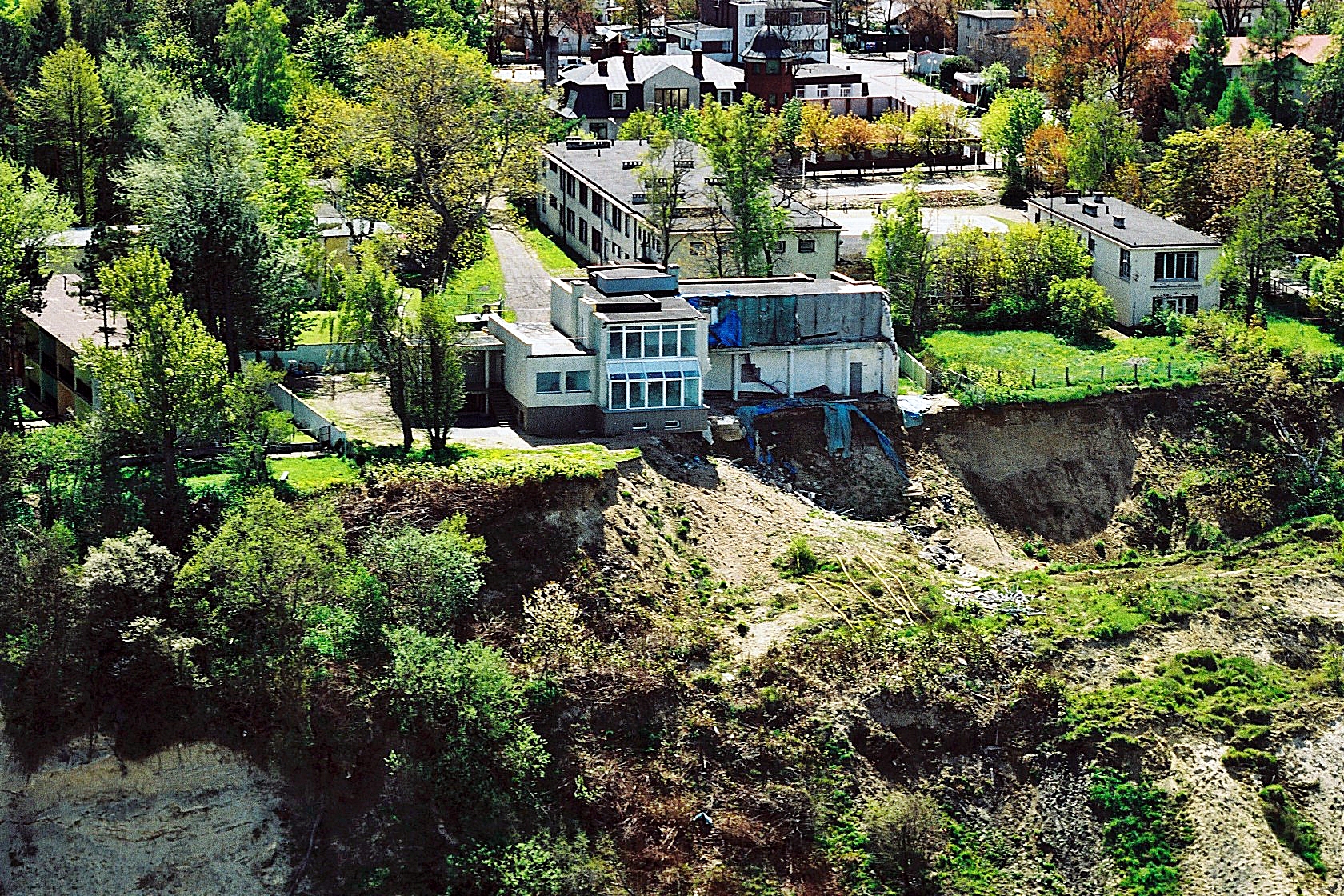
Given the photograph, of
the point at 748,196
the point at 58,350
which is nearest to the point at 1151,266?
the point at 748,196

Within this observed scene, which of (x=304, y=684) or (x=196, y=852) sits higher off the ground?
(x=304, y=684)

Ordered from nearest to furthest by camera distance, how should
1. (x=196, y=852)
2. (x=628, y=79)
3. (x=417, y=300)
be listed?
(x=196, y=852)
(x=417, y=300)
(x=628, y=79)

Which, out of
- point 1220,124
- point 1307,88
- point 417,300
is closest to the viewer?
point 417,300

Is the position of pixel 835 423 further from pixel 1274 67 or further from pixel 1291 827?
pixel 1274 67

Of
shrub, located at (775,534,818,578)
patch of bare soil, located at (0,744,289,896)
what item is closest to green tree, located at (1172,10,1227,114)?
shrub, located at (775,534,818,578)

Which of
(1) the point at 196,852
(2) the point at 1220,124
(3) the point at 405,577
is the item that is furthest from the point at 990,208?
(1) the point at 196,852

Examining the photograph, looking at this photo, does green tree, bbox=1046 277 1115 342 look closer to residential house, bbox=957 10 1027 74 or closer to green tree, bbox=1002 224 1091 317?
green tree, bbox=1002 224 1091 317

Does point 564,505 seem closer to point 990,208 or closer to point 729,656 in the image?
point 729,656

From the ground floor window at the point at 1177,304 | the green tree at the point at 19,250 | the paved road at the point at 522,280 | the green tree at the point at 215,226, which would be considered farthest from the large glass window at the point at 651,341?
the ground floor window at the point at 1177,304
